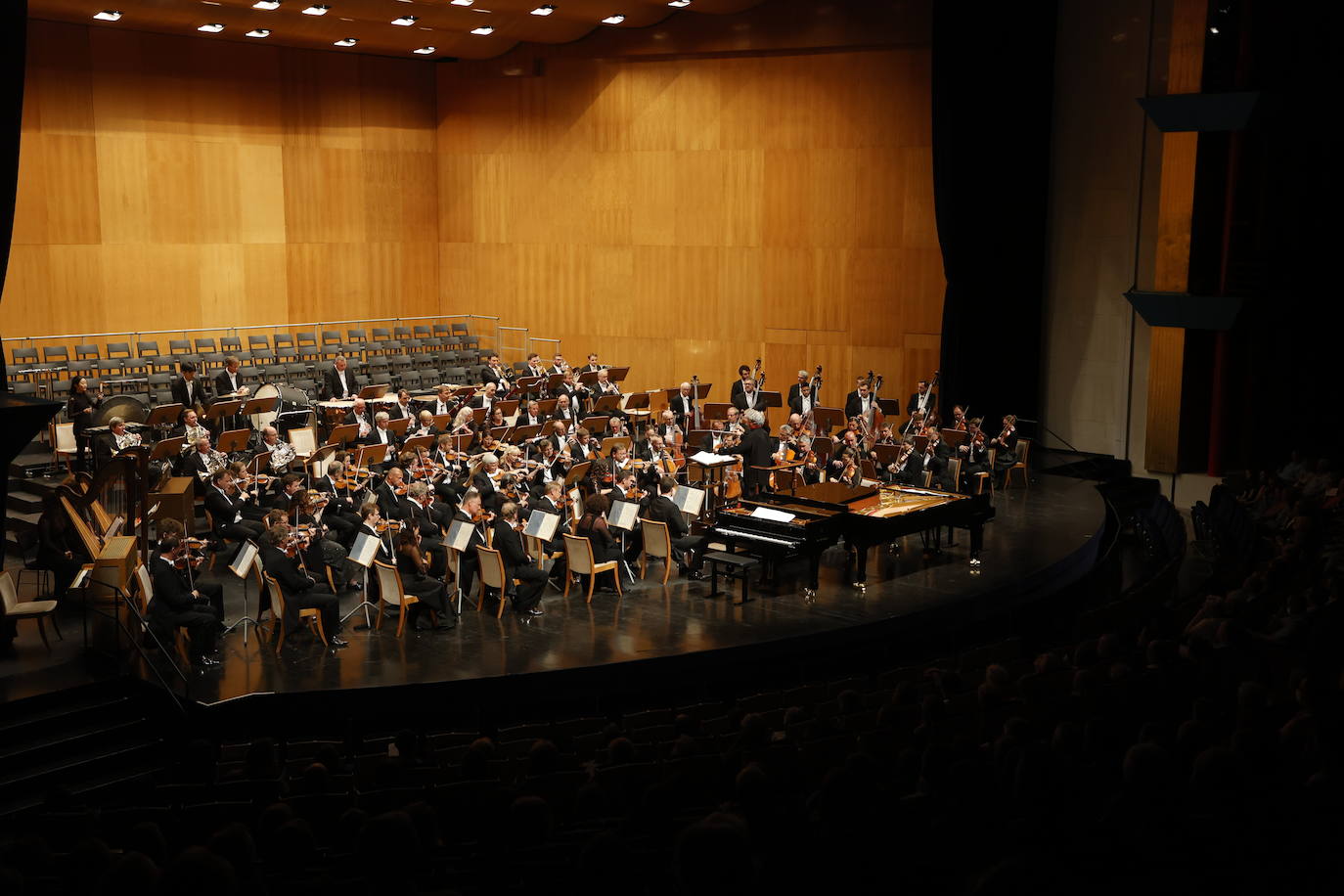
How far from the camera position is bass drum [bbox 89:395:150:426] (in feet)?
45.6

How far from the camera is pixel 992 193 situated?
16.6 meters

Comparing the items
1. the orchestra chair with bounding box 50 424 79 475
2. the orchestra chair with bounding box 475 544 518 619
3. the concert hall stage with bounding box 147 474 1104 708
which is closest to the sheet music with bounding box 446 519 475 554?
the orchestra chair with bounding box 475 544 518 619

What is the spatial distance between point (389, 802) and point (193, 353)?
13.9 m

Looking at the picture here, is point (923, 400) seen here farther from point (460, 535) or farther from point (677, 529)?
point (460, 535)

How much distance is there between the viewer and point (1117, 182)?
16172 millimetres

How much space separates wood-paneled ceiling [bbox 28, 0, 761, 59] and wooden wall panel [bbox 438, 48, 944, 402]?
0.92m

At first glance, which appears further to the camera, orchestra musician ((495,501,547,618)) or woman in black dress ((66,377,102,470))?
woman in black dress ((66,377,102,470))

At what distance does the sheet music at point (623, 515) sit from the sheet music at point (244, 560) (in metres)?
3.22

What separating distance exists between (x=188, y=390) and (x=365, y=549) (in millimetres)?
6793

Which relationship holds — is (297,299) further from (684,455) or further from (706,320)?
(684,455)

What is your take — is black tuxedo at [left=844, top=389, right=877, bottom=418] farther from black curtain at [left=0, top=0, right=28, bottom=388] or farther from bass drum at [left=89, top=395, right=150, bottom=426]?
black curtain at [left=0, top=0, right=28, bottom=388]

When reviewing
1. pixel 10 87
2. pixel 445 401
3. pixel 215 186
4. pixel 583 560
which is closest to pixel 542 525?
pixel 583 560

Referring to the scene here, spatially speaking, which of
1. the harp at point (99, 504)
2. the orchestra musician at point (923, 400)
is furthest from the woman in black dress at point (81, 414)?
the orchestra musician at point (923, 400)

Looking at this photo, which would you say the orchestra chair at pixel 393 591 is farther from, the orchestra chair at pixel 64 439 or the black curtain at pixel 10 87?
the orchestra chair at pixel 64 439
